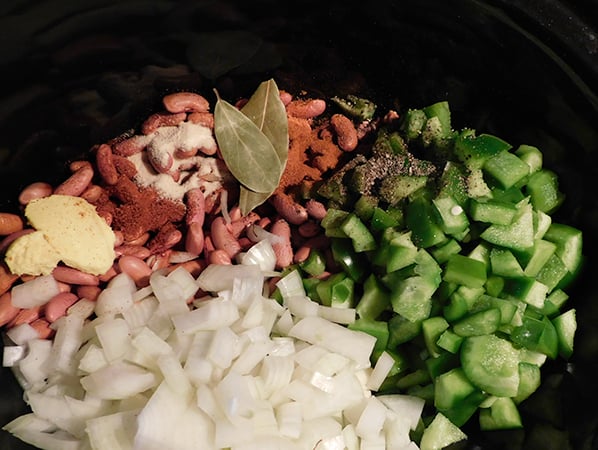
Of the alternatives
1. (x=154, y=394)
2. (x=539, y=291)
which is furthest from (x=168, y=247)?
(x=539, y=291)

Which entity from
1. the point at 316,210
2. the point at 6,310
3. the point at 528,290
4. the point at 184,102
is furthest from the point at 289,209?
the point at 6,310

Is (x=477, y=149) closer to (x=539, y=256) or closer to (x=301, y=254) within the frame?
(x=539, y=256)

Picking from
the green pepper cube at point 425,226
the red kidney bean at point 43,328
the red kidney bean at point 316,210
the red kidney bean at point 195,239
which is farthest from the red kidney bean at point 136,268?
the green pepper cube at point 425,226

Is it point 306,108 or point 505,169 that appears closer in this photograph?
point 505,169

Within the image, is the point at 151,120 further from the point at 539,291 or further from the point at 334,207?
the point at 539,291

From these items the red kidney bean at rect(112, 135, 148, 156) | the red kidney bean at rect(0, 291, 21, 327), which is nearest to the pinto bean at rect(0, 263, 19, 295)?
the red kidney bean at rect(0, 291, 21, 327)
